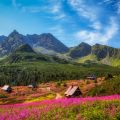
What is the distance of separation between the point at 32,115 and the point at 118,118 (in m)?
5.76

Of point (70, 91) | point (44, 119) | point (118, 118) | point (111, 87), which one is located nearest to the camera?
point (118, 118)

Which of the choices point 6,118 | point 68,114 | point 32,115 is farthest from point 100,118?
point 6,118

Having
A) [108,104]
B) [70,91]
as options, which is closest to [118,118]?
[108,104]

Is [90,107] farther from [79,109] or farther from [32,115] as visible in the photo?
[32,115]

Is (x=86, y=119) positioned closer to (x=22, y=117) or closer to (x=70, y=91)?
(x=22, y=117)

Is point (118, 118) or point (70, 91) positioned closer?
point (118, 118)

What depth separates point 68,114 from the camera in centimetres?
1994

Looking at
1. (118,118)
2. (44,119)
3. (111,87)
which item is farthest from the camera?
(111,87)

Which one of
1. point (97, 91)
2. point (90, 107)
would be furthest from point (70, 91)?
point (90, 107)

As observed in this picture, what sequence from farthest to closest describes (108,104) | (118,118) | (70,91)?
1. (70,91)
2. (108,104)
3. (118,118)

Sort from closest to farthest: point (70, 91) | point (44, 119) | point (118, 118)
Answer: point (118, 118), point (44, 119), point (70, 91)

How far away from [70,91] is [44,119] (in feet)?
242

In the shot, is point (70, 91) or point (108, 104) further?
point (70, 91)

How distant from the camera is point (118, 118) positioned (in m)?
17.2
